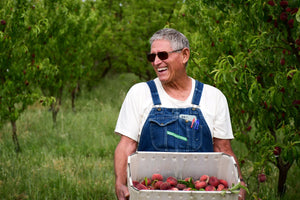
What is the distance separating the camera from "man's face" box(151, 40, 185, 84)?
116 inches

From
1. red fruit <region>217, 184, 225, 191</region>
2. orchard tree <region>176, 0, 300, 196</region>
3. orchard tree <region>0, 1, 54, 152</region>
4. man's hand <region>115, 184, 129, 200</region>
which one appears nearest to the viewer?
red fruit <region>217, 184, 225, 191</region>

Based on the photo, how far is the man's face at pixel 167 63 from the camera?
2.94 meters

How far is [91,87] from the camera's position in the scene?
19.1m

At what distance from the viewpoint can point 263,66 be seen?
4703mm

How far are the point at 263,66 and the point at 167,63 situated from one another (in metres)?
2.13

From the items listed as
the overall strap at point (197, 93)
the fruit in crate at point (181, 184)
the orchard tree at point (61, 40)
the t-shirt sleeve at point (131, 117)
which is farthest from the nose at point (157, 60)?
the orchard tree at point (61, 40)

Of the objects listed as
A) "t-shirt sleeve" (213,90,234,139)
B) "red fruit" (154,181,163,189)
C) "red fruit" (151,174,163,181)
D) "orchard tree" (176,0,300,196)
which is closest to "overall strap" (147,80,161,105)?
"t-shirt sleeve" (213,90,234,139)

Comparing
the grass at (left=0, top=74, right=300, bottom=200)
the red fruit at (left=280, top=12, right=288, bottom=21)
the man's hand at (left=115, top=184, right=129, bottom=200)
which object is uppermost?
the red fruit at (left=280, top=12, right=288, bottom=21)

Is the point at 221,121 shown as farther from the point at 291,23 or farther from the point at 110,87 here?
the point at 110,87

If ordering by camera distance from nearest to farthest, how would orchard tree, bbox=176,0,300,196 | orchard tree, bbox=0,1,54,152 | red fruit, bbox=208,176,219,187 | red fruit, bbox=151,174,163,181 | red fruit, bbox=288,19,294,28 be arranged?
red fruit, bbox=208,176,219,187 → red fruit, bbox=151,174,163,181 → orchard tree, bbox=176,0,300,196 → red fruit, bbox=288,19,294,28 → orchard tree, bbox=0,1,54,152

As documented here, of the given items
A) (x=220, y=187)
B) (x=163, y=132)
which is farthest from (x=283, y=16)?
(x=220, y=187)

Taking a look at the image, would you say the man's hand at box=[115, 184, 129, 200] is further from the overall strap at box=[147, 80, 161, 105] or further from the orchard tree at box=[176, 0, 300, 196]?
the orchard tree at box=[176, 0, 300, 196]

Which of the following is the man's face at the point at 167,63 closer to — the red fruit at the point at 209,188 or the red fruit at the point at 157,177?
the red fruit at the point at 157,177

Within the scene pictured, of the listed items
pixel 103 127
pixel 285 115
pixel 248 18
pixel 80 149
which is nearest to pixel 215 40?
pixel 248 18
